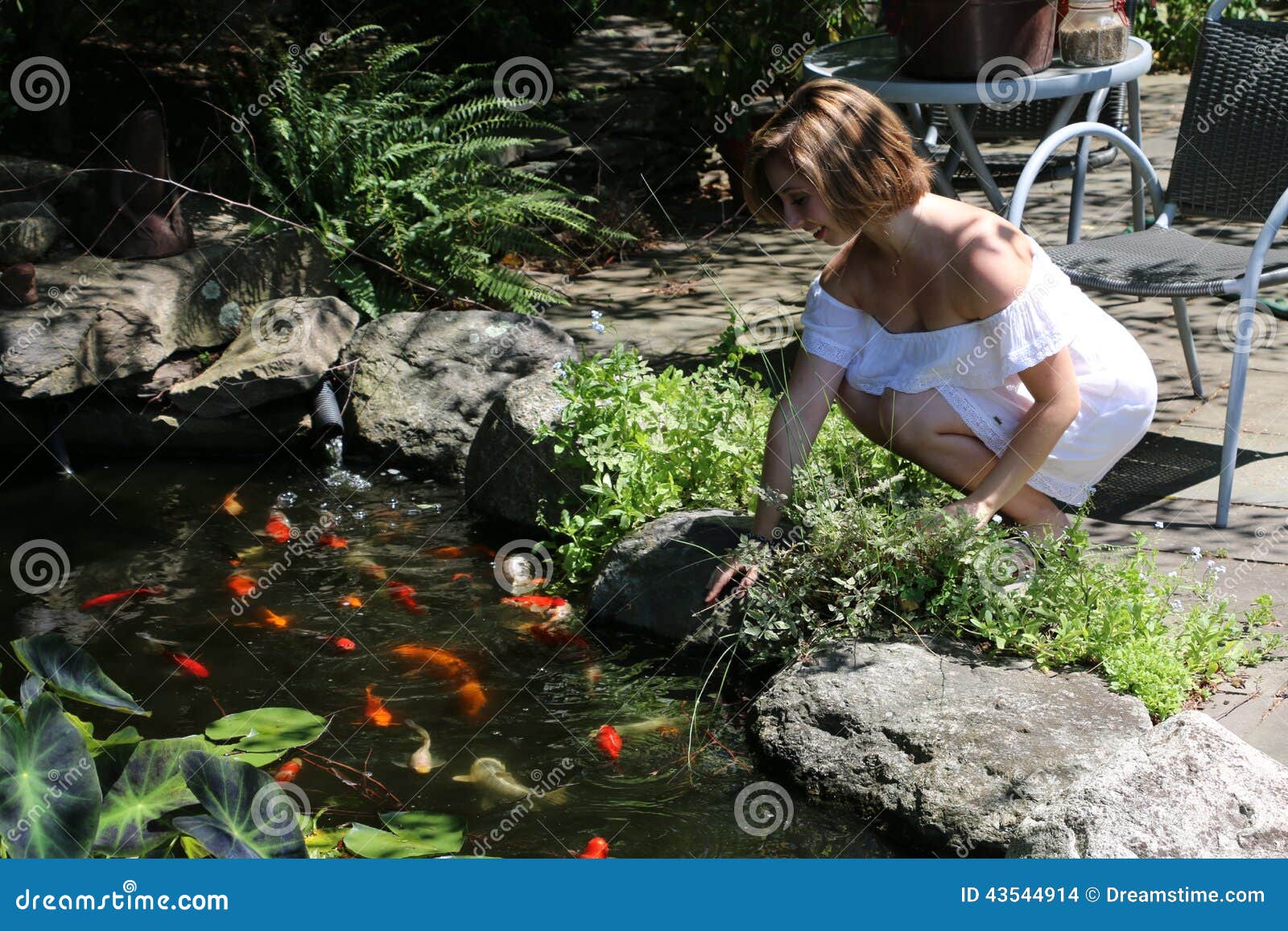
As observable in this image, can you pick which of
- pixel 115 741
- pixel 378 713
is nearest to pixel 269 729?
pixel 115 741

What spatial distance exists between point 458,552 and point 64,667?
201cm

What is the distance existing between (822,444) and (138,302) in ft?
9.88

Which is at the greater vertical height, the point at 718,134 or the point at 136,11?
the point at 136,11

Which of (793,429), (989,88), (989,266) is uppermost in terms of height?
(989,88)

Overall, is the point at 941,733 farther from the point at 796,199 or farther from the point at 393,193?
the point at 393,193

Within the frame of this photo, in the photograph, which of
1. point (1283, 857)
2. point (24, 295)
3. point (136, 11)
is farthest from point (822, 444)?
point (136, 11)

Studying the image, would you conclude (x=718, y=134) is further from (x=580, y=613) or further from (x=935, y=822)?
(x=935, y=822)

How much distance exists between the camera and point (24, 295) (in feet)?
16.6

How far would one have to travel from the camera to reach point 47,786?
2.09 m

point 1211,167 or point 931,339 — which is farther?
point 1211,167

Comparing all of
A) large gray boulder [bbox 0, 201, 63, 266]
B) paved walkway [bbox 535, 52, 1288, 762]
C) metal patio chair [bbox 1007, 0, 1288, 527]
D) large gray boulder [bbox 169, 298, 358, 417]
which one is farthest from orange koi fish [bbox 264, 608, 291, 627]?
metal patio chair [bbox 1007, 0, 1288, 527]

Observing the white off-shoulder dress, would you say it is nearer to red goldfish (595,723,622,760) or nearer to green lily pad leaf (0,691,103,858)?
red goldfish (595,723,622,760)

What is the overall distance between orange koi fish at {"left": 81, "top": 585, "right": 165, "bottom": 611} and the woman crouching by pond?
1.87m

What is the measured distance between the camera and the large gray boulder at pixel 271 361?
5.00 metres
